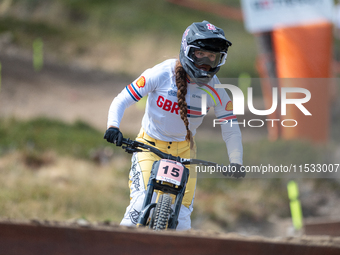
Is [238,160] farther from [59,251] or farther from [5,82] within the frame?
[5,82]

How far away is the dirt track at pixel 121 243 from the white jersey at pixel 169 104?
75.3 inches

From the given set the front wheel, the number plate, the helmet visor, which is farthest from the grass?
the front wheel

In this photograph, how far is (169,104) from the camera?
14.2 ft

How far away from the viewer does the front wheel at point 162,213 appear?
366 cm

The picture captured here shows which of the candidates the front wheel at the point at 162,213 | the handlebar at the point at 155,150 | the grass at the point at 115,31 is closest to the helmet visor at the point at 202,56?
the handlebar at the point at 155,150

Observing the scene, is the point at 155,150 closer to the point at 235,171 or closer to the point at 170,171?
the point at 170,171

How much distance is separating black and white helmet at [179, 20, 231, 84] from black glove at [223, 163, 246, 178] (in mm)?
868

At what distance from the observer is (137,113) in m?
20.9

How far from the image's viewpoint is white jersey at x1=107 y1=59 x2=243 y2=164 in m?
4.33

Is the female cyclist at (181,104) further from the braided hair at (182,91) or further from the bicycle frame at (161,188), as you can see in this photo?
the bicycle frame at (161,188)

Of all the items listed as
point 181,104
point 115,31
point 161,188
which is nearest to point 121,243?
point 161,188

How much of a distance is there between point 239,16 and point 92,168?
47.4 feet

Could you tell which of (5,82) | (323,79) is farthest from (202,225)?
(5,82)

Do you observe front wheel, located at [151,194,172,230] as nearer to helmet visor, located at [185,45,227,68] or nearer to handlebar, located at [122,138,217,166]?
handlebar, located at [122,138,217,166]
